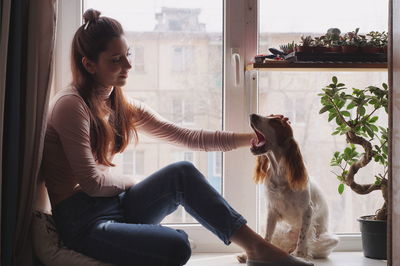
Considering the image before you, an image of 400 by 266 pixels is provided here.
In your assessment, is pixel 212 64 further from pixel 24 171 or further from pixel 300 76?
pixel 24 171

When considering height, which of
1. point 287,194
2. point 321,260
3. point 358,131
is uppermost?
point 358,131

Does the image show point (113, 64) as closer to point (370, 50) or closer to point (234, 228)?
point (234, 228)

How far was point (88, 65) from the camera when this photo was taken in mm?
1984

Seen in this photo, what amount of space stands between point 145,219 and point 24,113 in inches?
20.6

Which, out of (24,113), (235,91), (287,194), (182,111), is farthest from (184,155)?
(24,113)

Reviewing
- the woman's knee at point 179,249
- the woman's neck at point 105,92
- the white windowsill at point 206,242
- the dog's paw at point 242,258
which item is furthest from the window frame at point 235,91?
the woman's knee at point 179,249

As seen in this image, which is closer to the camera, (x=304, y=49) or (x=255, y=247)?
(x=255, y=247)

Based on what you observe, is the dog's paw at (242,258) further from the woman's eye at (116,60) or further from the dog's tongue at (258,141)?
the woman's eye at (116,60)

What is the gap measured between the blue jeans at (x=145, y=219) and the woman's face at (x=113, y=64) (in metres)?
0.36

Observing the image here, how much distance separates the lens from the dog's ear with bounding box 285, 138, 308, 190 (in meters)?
1.97

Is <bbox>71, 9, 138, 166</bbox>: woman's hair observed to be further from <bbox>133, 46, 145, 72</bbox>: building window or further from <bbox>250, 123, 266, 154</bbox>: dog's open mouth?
<bbox>250, 123, 266, 154</bbox>: dog's open mouth

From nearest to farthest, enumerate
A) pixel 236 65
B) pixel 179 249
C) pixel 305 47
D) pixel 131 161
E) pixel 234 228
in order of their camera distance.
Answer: pixel 179 249
pixel 234 228
pixel 305 47
pixel 236 65
pixel 131 161

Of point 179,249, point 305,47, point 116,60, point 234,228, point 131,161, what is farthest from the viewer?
point 131,161

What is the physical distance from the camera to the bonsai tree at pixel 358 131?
214cm
